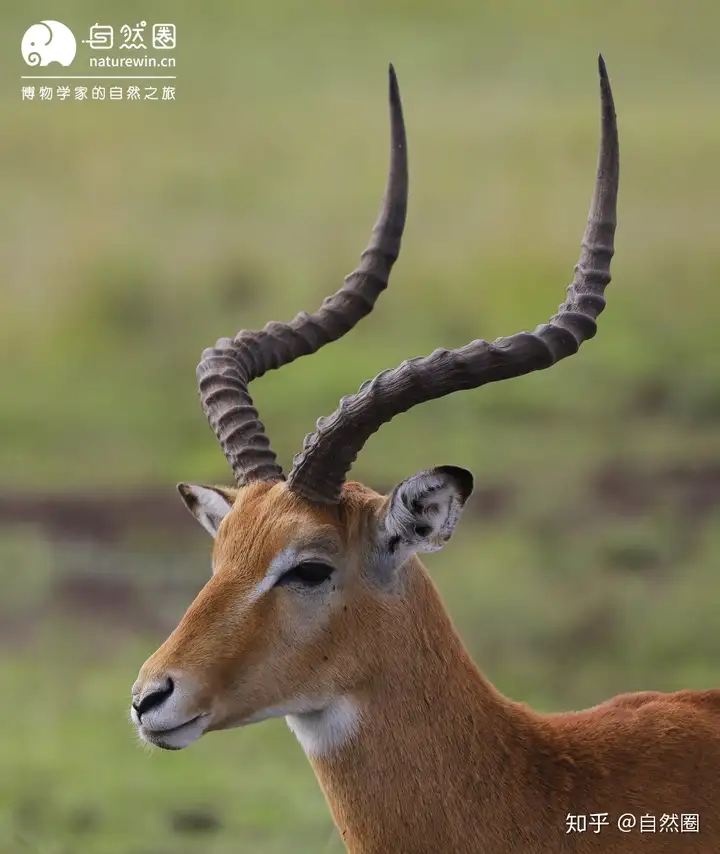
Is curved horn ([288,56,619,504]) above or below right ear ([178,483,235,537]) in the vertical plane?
above

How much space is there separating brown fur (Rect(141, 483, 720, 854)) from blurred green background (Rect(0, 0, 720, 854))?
3.11 metres

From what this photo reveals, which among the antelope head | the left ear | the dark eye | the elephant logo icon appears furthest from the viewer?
the elephant logo icon

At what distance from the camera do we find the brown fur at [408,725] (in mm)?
5129

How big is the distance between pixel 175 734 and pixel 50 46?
39.6ft

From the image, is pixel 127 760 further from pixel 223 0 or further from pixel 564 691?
pixel 223 0

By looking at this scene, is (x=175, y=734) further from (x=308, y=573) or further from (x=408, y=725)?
(x=408, y=725)

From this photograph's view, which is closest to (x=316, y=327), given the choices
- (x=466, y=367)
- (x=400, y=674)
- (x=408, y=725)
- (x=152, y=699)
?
(x=466, y=367)

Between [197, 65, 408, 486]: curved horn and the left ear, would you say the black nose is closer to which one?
the left ear

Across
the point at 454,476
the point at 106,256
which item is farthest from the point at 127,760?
the point at 106,256

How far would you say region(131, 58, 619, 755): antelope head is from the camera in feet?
16.5

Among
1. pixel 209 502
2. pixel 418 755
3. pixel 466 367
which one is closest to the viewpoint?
pixel 466 367

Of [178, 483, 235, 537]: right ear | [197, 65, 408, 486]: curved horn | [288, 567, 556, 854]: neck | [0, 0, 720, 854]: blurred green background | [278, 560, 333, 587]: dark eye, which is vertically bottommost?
[288, 567, 556, 854]: neck

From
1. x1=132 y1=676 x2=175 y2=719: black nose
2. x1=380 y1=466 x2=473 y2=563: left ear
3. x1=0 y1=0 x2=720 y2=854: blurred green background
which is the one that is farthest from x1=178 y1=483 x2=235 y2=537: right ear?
x1=0 y1=0 x2=720 y2=854: blurred green background

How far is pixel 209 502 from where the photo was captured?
5.77 m
